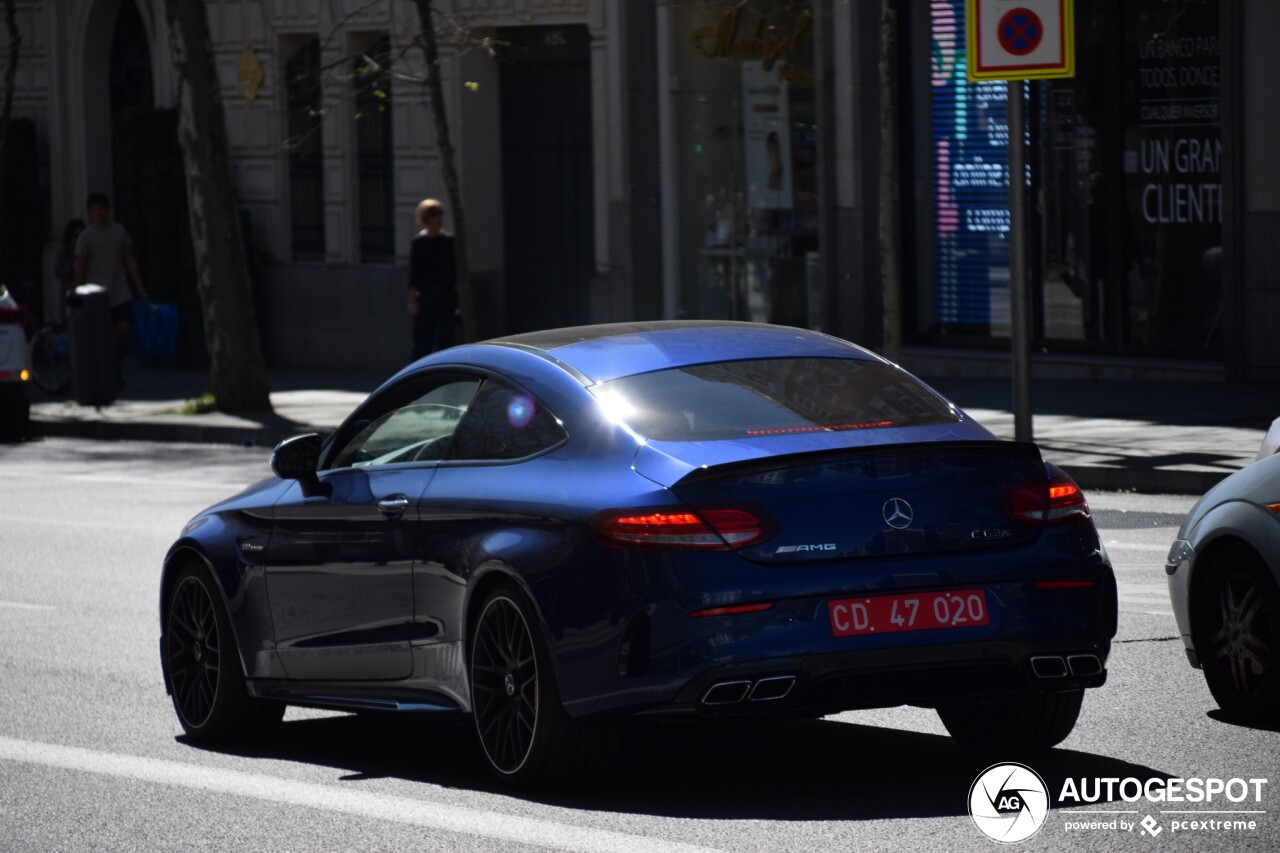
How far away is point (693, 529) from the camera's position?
253 inches

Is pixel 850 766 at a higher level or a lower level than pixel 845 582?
lower

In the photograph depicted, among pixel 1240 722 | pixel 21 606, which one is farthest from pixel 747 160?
pixel 1240 722

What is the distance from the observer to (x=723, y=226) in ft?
81.7

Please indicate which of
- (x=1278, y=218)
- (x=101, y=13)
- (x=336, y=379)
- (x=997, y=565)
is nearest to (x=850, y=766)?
(x=997, y=565)

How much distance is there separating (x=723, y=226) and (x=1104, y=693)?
667 inches

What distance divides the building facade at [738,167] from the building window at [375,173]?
4 centimetres

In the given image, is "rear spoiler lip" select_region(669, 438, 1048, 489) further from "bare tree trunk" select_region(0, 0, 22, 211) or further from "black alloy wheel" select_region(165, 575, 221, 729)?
"bare tree trunk" select_region(0, 0, 22, 211)

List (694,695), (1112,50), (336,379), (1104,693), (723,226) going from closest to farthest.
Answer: (694,695), (1104,693), (1112,50), (723,226), (336,379)

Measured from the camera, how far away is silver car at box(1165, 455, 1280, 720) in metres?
7.33

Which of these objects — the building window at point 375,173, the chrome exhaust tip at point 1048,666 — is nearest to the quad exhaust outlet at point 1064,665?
the chrome exhaust tip at point 1048,666

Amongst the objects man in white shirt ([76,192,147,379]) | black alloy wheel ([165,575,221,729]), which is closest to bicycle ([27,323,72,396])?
man in white shirt ([76,192,147,379])

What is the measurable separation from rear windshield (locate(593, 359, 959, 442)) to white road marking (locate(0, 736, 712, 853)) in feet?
3.76

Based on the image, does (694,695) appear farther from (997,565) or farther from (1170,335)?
(1170,335)

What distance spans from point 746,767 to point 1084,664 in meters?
1.10
